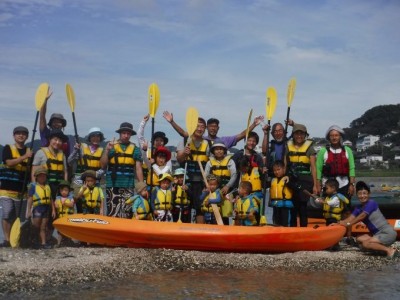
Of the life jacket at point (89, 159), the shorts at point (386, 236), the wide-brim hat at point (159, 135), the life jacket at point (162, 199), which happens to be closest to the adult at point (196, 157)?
the wide-brim hat at point (159, 135)

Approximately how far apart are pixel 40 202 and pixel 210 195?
7.75ft

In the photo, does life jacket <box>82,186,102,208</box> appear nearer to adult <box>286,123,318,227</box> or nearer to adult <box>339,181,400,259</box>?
adult <box>286,123,318,227</box>

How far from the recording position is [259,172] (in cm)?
770

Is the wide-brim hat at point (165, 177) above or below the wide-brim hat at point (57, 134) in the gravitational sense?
below

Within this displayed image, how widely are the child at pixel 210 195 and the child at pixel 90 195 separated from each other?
4.89 feet

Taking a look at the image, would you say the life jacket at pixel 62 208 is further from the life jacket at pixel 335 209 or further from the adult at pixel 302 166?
the life jacket at pixel 335 209

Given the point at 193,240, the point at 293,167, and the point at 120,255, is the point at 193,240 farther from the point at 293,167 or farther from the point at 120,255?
the point at 293,167

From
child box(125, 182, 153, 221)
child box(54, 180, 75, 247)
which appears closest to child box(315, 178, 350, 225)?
child box(125, 182, 153, 221)

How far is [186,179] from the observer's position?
7.84 metres

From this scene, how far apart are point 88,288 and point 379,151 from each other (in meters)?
92.3

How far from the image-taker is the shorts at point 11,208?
7156 mm

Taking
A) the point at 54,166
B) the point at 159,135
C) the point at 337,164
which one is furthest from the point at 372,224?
the point at 54,166

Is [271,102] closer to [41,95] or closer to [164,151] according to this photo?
[164,151]

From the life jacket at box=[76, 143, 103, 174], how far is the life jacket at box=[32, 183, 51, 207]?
2.44ft
